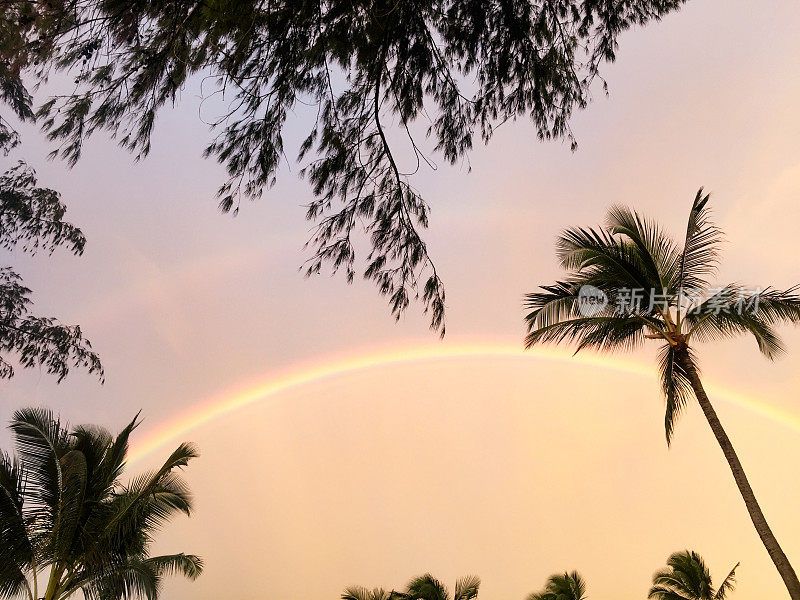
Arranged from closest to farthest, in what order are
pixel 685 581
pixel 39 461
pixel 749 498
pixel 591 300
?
pixel 749 498 → pixel 591 300 → pixel 39 461 → pixel 685 581

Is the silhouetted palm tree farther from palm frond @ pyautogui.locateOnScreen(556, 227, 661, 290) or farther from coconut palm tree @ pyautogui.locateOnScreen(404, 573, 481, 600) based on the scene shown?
palm frond @ pyautogui.locateOnScreen(556, 227, 661, 290)

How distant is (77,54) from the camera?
4.96 metres

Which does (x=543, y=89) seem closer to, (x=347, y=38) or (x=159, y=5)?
(x=347, y=38)

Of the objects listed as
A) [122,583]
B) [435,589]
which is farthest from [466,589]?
[122,583]

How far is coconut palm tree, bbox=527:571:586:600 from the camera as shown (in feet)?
65.8

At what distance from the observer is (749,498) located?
28.2ft

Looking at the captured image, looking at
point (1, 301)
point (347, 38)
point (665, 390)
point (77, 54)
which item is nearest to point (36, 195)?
point (1, 301)

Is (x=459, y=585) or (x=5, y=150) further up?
(x=5, y=150)

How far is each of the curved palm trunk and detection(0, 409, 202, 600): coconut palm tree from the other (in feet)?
28.2

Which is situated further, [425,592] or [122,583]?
[425,592]

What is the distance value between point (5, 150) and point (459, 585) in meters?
18.5

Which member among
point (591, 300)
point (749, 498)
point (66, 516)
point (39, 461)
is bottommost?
point (749, 498)

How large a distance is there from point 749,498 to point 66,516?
450 inches

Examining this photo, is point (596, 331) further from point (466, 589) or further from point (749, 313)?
point (466, 589)
